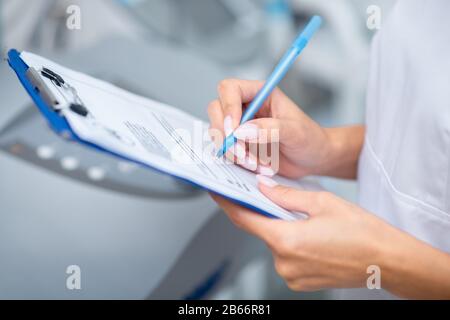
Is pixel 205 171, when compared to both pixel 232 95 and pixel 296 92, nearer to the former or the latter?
pixel 232 95

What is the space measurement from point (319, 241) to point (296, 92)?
5.31 ft

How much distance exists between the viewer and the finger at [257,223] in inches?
17.1

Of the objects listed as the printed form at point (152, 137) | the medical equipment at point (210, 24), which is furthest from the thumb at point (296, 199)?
the medical equipment at point (210, 24)

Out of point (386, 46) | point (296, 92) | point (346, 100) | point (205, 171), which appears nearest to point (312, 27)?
point (386, 46)

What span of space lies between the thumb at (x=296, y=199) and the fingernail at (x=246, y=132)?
50 mm

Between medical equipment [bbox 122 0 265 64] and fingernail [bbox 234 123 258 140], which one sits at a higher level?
medical equipment [bbox 122 0 265 64]

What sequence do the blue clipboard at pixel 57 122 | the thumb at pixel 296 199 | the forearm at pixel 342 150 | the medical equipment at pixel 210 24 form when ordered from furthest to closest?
the medical equipment at pixel 210 24 < the forearm at pixel 342 150 < the thumb at pixel 296 199 < the blue clipboard at pixel 57 122

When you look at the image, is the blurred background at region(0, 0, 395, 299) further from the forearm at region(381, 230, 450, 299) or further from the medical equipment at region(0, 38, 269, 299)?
the forearm at region(381, 230, 450, 299)

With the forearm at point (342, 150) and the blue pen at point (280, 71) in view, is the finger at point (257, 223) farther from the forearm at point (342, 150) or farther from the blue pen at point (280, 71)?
the forearm at point (342, 150)

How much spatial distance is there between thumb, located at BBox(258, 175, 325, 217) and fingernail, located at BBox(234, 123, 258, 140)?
5 centimetres

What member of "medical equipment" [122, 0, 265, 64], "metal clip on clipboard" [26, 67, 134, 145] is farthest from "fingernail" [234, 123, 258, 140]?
"medical equipment" [122, 0, 265, 64]

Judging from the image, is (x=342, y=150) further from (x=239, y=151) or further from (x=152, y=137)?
(x=152, y=137)

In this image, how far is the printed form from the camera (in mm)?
359

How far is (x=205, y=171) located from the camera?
0.42 metres
